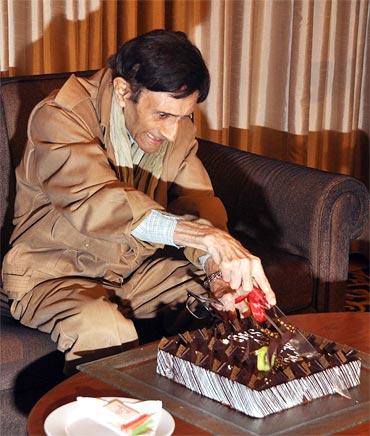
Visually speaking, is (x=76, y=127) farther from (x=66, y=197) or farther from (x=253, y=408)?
(x=253, y=408)

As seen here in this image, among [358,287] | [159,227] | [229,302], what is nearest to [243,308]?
[229,302]

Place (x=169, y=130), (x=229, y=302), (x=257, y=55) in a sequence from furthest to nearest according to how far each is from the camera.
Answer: (x=257, y=55), (x=169, y=130), (x=229, y=302)

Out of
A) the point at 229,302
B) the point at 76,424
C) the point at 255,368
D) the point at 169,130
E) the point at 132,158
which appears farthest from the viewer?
the point at 132,158

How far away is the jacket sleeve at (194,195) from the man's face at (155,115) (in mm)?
197

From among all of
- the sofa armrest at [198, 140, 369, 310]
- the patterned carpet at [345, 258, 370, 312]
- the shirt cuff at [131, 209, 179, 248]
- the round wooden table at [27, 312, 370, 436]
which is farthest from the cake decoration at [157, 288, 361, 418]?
the patterned carpet at [345, 258, 370, 312]

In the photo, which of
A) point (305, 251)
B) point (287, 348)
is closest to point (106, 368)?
point (287, 348)

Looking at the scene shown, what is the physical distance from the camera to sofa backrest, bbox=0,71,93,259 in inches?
105

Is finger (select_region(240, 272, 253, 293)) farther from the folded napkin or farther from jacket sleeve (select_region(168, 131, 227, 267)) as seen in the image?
jacket sleeve (select_region(168, 131, 227, 267))

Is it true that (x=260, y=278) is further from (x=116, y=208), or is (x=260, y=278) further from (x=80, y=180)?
(x=80, y=180)

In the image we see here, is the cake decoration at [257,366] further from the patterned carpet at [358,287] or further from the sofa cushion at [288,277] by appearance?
the patterned carpet at [358,287]

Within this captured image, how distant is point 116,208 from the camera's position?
7.48 ft

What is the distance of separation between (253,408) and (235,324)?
0.31 m

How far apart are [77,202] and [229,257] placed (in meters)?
0.42

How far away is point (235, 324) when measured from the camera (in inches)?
80.6
